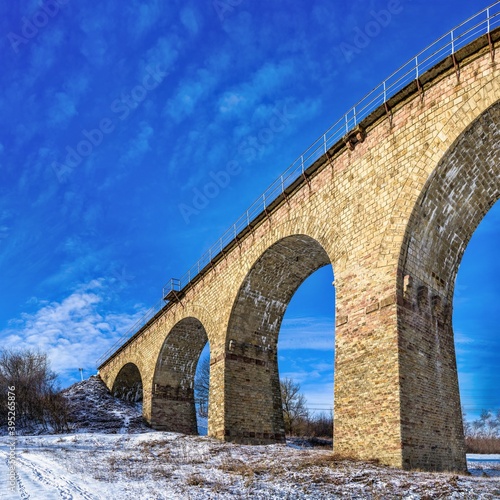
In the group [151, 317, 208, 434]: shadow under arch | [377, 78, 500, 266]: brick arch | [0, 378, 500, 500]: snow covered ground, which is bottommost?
[0, 378, 500, 500]: snow covered ground

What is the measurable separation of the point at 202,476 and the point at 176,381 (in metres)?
19.2

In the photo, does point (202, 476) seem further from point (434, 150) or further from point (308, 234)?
point (434, 150)

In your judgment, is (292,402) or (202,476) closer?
(202,476)

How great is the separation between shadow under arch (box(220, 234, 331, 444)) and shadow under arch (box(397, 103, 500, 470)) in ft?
19.1

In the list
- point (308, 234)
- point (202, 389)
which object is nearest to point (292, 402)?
point (202, 389)

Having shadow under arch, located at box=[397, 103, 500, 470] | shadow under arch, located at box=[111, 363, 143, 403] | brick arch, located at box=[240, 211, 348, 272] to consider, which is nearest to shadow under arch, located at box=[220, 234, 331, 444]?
brick arch, located at box=[240, 211, 348, 272]

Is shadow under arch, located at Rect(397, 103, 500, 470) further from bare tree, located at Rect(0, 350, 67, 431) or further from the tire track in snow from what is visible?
bare tree, located at Rect(0, 350, 67, 431)

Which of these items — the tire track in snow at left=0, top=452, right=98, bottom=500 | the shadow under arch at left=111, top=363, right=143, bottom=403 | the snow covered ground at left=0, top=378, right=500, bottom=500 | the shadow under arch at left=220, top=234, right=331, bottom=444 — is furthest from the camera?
the shadow under arch at left=111, top=363, right=143, bottom=403

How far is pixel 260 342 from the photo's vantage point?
20375 mm

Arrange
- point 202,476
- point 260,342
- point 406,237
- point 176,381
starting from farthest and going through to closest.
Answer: point 176,381, point 260,342, point 406,237, point 202,476

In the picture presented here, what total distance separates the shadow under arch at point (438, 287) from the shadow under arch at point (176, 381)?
16169 millimetres

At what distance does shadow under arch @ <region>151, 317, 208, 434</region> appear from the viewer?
2708 cm

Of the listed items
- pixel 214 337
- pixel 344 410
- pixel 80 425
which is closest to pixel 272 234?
pixel 214 337

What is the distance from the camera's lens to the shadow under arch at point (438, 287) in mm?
10961
